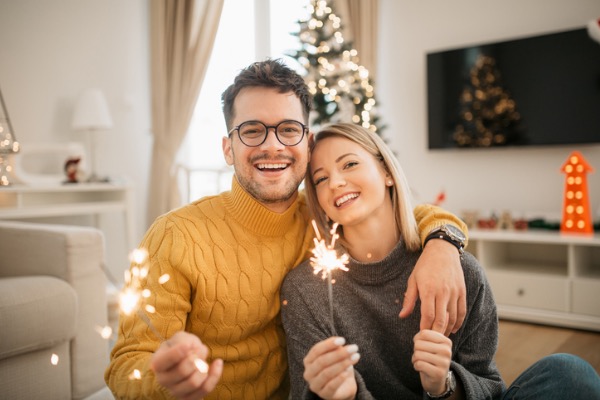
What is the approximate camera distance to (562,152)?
12.5 feet

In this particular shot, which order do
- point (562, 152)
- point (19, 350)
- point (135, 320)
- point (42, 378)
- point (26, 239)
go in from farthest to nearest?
point (562, 152), point (26, 239), point (42, 378), point (19, 350), point (135, 320)

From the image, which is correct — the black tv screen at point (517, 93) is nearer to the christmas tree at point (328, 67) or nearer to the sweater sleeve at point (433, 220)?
the christmas tree at point (328, 67)

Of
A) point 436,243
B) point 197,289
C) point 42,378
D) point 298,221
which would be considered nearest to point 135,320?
point 197,289

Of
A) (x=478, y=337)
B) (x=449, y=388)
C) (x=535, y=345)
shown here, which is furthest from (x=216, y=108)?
(x=449, y=388)

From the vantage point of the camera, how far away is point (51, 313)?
1900 millimetres

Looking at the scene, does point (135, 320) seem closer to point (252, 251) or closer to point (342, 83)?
point (252, 251)

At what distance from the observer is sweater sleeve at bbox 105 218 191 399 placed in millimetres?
1127

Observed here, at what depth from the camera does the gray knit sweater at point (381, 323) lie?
50.9 inches

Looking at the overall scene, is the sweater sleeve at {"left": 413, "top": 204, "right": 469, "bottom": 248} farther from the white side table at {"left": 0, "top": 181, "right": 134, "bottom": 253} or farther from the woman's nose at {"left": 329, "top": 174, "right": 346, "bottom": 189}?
the white side table at {"left": 0, "top": 181, "right": 134, "bottom": 253}

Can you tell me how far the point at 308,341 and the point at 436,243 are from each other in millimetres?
418

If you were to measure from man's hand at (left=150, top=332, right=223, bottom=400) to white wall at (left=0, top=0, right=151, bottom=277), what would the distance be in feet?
10.5

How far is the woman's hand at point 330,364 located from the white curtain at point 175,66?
3.53m

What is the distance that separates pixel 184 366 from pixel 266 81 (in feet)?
2.68

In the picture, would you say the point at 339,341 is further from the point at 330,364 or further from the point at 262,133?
the point at 262,133
